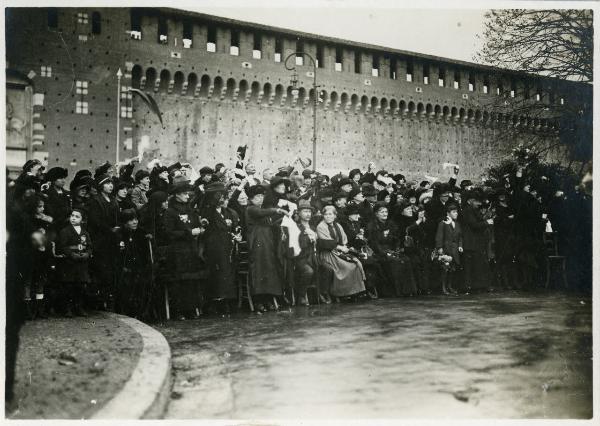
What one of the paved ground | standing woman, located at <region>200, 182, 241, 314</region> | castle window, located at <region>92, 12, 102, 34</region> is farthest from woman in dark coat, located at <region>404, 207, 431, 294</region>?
castle window, located at <region>92, 12, 102, 34</region>

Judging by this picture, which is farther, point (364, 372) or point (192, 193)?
point (192, 193)

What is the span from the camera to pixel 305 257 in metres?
5.92

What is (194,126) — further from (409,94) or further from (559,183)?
(559,183)

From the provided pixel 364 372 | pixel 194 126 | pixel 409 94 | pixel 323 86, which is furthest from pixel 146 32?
pixel 364 372

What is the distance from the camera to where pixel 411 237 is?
6.66m

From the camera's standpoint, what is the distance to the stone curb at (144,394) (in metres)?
3.54

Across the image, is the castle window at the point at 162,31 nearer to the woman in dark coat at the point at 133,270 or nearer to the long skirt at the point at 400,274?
the woman in dark coat at the point at 133,270

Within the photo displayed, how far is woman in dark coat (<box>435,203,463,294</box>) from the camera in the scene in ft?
22.0

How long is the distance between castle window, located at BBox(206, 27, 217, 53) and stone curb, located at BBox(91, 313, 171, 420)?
923 centimetres

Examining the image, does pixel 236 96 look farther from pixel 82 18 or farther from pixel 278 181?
pixel 278 181

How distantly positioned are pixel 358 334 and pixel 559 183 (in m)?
3.07

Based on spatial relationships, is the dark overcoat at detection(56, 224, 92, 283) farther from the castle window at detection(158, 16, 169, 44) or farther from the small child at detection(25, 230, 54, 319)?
the castle window at detection(158, 16, 169, 44)

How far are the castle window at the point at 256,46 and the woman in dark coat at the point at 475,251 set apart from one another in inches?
216

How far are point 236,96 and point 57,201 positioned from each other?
8287 millimetres
